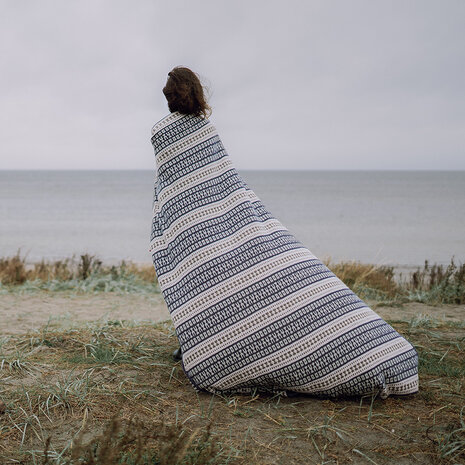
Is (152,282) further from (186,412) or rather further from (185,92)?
(186,412)

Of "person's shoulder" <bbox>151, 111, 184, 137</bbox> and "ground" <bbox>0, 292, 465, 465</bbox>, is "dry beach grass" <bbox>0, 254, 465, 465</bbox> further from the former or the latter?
"person's shoulder" <bbox>151, 111, 184, 137</bbox>

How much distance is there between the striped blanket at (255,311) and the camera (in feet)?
9.11

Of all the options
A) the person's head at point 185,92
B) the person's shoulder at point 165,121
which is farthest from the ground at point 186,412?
the person's head at point 185,92

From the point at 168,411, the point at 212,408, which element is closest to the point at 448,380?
the point at 212,408

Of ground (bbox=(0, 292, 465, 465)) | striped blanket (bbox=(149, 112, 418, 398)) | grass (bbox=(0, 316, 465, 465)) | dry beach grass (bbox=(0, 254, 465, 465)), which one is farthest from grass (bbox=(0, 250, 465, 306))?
striped blanket (bbox=(149, 112, 418, 398))

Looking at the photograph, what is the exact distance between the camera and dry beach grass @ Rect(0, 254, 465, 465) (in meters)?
2.19

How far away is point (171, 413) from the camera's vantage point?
268cm

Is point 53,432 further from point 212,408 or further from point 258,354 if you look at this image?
point 258,354

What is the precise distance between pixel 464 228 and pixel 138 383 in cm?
2843

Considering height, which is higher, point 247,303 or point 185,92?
point 185,92

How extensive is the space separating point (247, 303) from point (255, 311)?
7 cm

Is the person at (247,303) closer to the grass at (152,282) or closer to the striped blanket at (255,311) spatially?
the striped blanket at (255,311)

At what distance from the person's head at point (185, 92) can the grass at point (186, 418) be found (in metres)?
1.76

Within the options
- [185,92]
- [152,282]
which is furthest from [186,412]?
[152,282]
